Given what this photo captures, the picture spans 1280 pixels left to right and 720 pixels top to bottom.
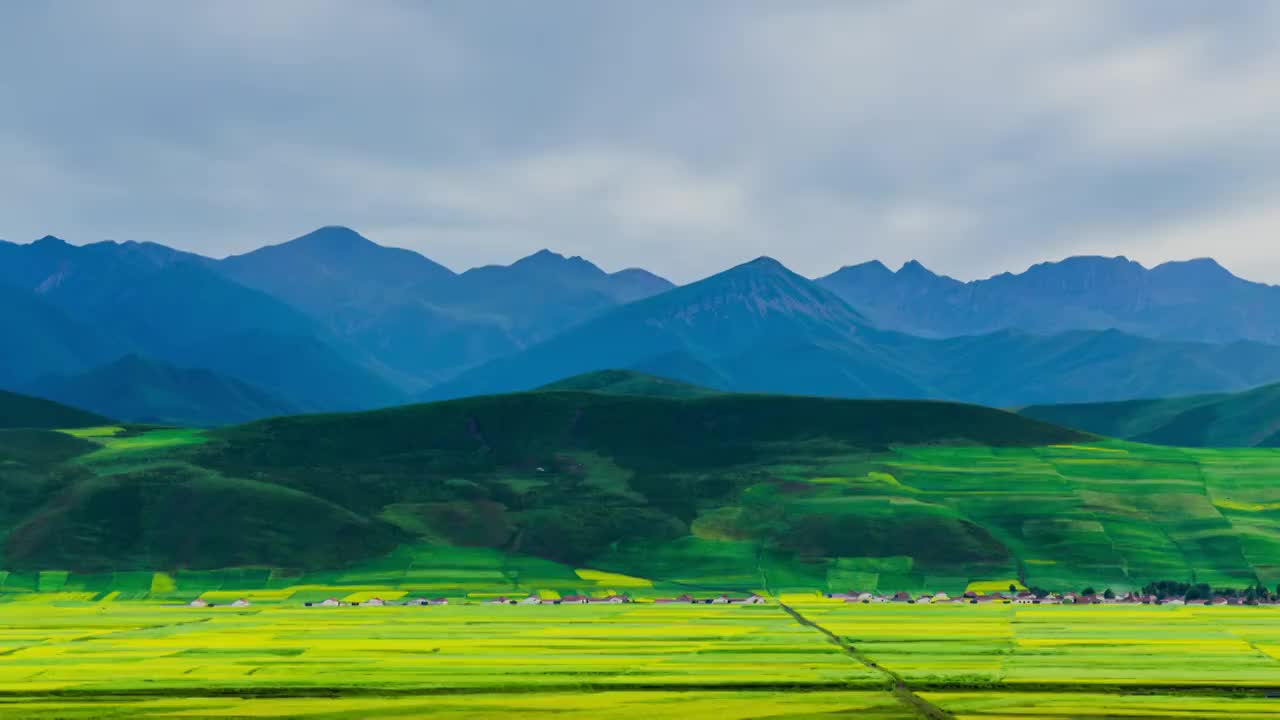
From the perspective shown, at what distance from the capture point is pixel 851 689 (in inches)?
4370

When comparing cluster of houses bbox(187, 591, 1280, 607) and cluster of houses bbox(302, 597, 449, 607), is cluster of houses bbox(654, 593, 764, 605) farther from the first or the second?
cluster of houses bbox(302, 597, 449, 607)

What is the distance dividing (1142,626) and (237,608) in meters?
123

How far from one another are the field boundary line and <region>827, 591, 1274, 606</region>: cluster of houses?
38.5 m

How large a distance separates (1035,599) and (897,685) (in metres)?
89.6

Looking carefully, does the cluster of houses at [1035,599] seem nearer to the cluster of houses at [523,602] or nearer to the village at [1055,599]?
the village at [1055,599]

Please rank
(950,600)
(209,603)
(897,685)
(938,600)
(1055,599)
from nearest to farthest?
(897,685) → (938,600) → (950,600) → (1055,599) → (209,603)

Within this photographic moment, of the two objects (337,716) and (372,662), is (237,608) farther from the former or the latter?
(337,716)

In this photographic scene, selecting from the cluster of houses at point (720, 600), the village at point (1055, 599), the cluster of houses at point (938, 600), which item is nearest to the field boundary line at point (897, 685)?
the cluster of houses at point (720, 600)

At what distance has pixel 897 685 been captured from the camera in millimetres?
112250

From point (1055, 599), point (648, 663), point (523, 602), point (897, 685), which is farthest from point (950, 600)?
point (897, 685)

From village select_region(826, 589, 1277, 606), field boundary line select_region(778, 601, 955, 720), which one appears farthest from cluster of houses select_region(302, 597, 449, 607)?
field boundary line select_region(778, 601, 955, 720)

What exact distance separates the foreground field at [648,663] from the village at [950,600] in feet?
37.3

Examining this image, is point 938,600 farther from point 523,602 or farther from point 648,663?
point 648,663

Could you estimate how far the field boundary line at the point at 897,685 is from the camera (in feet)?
326
